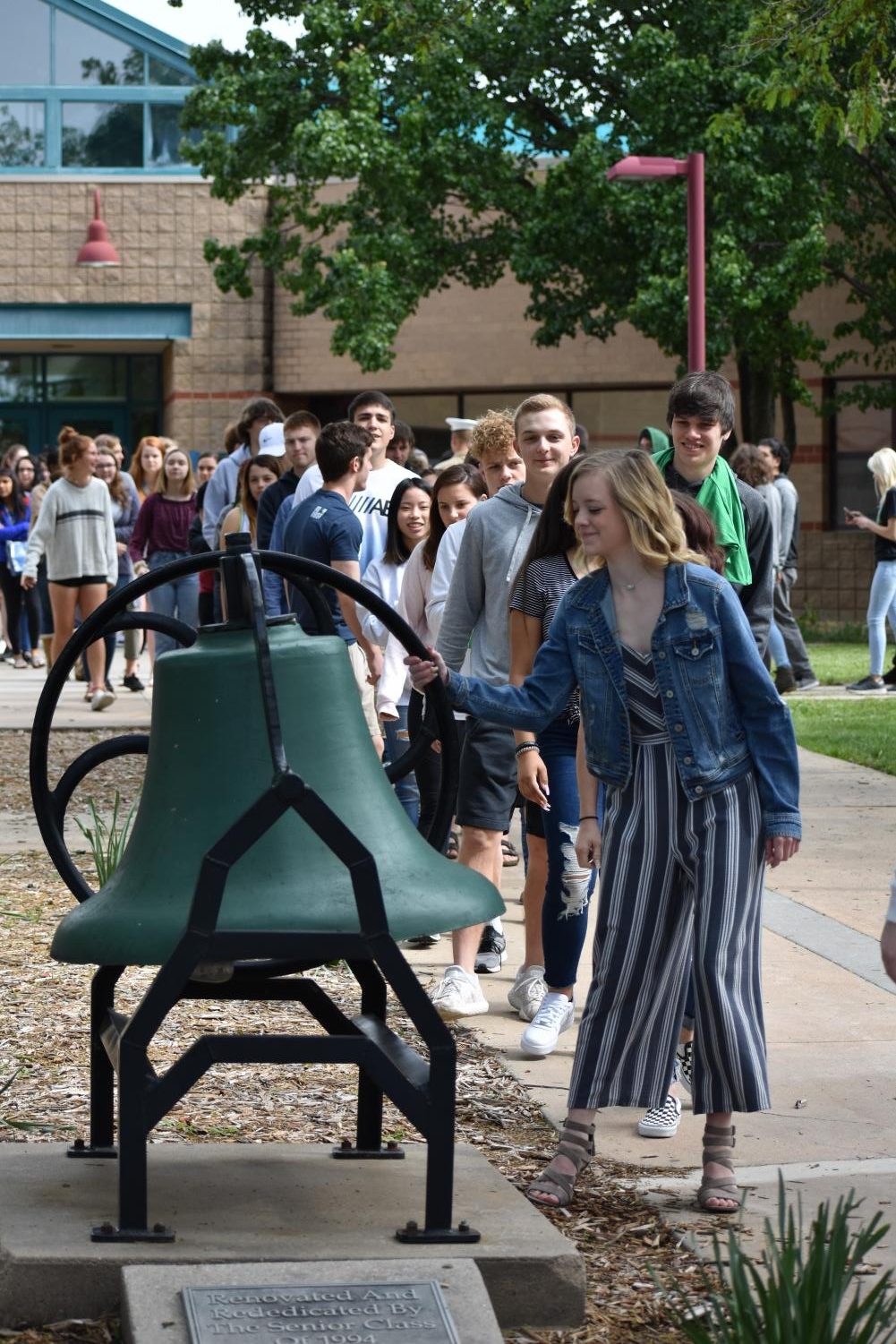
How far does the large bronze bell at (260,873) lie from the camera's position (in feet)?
11.0

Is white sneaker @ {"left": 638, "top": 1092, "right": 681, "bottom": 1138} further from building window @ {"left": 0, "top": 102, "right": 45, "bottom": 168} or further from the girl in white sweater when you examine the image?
building window @ {"left": 0, "top": 102, "right": 45, "bottom": 168}

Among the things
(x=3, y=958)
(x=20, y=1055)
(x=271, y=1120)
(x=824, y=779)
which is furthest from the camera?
(x=824, y=779)

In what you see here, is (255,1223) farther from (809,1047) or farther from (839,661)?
(839,661)

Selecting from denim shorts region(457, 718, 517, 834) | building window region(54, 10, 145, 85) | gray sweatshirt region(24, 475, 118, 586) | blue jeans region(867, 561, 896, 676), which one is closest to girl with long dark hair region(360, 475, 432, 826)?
denim shorts region(457, 718, 517, 834)

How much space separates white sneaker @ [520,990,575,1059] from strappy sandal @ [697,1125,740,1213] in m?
1.26

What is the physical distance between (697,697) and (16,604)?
675 inches

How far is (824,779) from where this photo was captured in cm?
1139

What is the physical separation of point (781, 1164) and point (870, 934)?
8.90ft

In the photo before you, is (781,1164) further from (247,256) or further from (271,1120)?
(247,256)

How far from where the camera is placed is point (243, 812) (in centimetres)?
352

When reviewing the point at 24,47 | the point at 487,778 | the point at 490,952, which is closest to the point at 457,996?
the point at 487,778

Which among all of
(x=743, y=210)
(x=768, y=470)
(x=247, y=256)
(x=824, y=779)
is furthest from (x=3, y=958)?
(x=247, y=256)

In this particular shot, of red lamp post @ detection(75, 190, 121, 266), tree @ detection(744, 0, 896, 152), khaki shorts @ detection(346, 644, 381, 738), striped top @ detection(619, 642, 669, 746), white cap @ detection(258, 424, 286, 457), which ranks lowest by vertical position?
khaki shorts @ detection(346, 644, 381, 738)

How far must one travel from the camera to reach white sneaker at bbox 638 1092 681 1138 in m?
4.76
